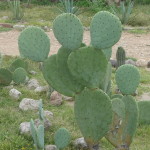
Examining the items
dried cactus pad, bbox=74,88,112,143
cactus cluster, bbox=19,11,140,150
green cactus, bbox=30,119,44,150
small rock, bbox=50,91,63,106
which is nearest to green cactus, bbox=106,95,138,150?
cactus cluster, bbox=19,11,140,150

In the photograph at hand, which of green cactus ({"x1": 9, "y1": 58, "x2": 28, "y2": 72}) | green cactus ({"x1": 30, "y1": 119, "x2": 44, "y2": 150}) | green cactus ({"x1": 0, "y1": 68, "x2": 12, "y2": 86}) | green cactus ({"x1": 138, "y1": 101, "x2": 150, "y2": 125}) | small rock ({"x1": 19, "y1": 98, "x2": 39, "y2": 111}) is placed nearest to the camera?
green cactus ({"x1": 30, "y1": 119, "x2": 44, "y2": 150})

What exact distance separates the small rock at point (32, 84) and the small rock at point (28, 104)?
2.61 ft

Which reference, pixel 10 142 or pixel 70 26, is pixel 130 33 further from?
pixel 70 26

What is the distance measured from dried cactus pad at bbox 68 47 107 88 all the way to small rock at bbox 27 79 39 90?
2.60m

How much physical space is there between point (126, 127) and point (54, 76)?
671 mm

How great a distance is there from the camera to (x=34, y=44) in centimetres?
311

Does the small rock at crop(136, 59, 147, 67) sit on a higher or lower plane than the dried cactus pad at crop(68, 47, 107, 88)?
lower

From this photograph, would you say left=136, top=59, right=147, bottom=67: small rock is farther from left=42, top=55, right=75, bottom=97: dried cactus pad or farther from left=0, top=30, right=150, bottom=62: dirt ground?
left=42, top=55, right=75, bottom=97: dried cactus pad

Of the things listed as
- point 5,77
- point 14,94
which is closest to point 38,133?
point 14,94

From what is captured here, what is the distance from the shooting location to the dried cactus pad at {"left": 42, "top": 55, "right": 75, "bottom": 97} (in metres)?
3.04

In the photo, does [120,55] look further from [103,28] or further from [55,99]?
[103,28]

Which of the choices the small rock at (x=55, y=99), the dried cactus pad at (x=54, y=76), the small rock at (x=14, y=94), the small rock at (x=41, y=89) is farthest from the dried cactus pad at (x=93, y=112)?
the small rock at (x=41, y=89)

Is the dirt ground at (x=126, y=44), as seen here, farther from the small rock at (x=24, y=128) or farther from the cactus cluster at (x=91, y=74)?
the cactus cluster at (x=91, y=74)

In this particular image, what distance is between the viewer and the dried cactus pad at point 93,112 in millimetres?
2895
